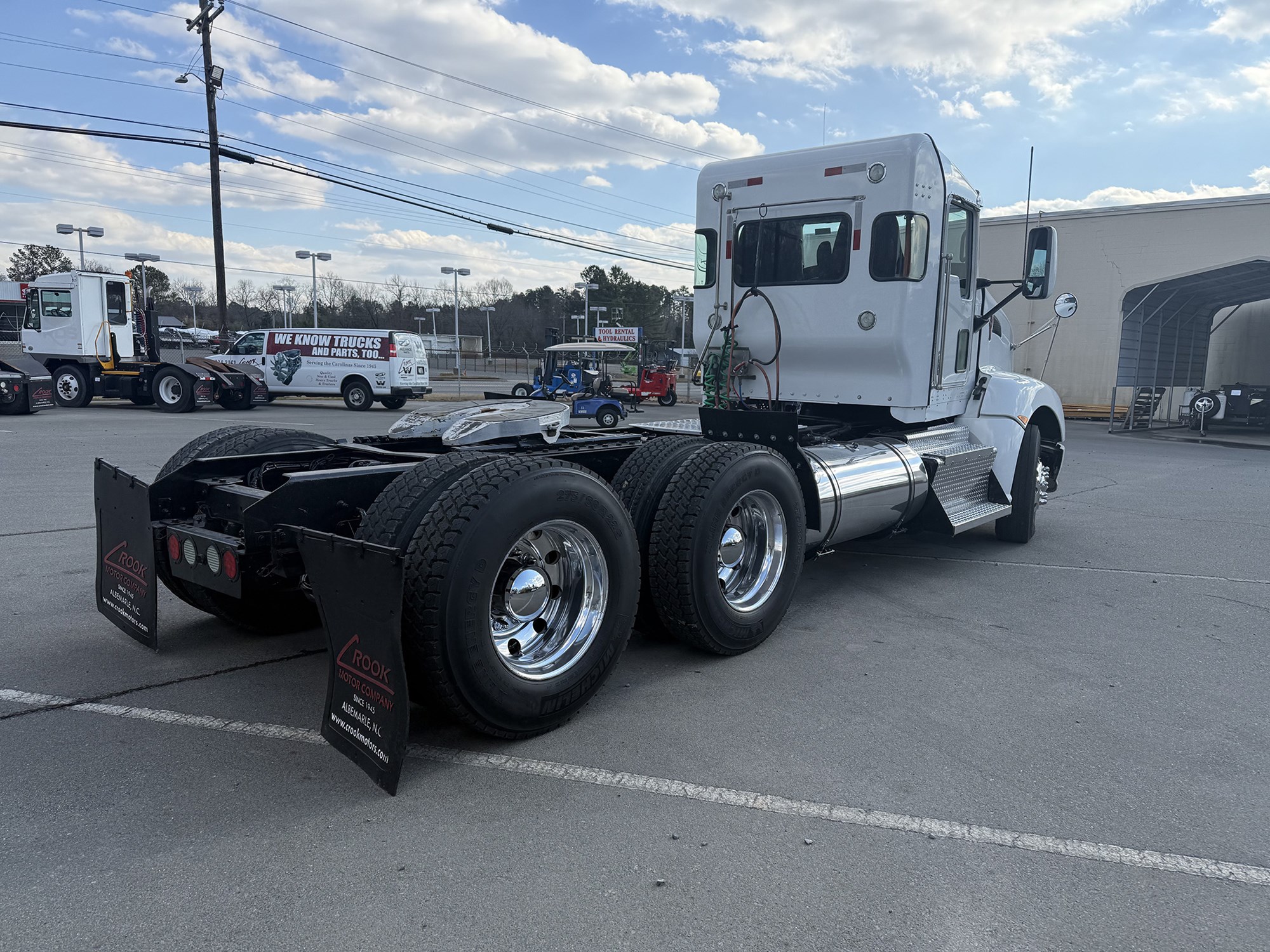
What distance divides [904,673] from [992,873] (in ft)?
5.62

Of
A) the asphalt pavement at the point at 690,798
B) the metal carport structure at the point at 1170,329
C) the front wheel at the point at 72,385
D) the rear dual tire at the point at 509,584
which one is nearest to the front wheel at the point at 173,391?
the front wheel at the point at 72,385

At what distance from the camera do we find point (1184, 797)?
3027 millimetres

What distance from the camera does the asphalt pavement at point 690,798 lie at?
7.56 ft

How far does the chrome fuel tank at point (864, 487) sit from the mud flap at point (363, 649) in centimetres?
289

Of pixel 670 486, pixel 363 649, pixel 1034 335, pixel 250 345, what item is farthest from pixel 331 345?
pixel 363 649

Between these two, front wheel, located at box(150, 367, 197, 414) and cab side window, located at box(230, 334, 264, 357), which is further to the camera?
cab side window, located at box(230, 334, 264, 357)

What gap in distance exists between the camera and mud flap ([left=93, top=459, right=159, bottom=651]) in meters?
3.73

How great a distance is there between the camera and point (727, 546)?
4.50 meters

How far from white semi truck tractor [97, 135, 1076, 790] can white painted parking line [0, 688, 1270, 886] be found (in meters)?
0.26

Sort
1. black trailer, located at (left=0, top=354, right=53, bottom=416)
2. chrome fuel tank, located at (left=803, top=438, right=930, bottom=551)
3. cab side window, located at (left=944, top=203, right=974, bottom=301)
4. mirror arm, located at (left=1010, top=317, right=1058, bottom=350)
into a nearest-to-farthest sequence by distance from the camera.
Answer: chrome fuel tank, located at (left=803, top=438, right=930, bottom=551), cab side window, located at (left=944, top=203, right=974, bottom=301), mirror arm, located at (left=1010, top=317, right=1058, bottom=350), black trailer, located at (left=0, top=354, right=53, bottom=416)

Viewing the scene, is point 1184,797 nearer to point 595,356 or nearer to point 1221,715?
point 1221,715

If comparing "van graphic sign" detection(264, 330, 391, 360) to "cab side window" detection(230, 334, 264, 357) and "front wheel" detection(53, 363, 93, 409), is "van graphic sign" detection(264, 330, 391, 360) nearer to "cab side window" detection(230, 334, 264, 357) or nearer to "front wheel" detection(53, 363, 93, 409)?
"cab side window" detection(230, 334, 264, 357)

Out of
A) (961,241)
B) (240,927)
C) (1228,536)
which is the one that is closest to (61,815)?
(240,927)

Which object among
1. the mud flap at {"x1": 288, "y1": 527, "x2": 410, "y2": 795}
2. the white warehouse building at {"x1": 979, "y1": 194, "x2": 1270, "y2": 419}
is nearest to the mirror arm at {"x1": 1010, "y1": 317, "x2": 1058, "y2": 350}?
the mud flap at {"x1": 288, "y1": 527, "x2": 410, "y2": 795}
